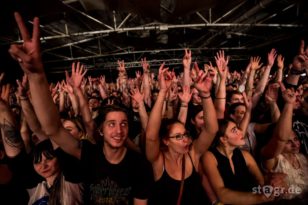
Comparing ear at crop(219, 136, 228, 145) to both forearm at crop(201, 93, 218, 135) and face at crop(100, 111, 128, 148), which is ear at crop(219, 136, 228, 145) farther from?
face at crop(100, 111, 128, 148)

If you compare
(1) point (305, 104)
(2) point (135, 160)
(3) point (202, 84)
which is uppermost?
(3) point (202, 84)

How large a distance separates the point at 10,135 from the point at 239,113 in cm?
269

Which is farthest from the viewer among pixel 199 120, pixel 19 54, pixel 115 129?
pixel 199 120

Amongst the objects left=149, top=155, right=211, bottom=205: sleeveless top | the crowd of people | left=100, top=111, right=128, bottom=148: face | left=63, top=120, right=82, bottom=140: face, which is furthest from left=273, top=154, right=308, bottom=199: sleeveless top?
left=63, top=120, right=82, bottom=140: face

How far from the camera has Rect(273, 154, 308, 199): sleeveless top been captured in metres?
2.31

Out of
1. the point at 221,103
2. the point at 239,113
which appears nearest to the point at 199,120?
the point at 221,103

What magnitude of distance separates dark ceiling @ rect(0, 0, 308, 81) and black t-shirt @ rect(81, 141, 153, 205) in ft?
13.8

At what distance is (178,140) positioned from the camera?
2400mm

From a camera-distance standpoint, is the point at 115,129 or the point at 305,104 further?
the point at 305,104

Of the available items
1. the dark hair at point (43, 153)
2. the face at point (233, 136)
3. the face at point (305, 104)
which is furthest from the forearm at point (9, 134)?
the face at point (305, 104)

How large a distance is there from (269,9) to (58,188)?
26.3ft

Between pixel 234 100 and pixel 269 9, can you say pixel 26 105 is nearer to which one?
pixel 234 100

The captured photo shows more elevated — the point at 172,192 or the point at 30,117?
the point at 30,117

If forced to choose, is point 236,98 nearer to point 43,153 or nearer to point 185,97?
point 185,97
